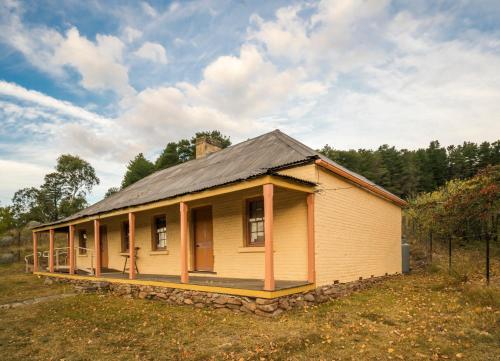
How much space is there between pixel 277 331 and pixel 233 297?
1824 mm

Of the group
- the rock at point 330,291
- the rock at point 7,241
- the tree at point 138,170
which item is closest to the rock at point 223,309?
the rock at point 330,291

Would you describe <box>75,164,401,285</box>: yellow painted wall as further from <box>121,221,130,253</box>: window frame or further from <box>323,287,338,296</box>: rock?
<box>121,221,130,253</box>: window frame

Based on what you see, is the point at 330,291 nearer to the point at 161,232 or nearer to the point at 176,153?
the point at 161,232

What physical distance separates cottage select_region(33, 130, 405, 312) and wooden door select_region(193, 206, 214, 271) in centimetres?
3

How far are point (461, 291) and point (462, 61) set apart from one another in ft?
25.2

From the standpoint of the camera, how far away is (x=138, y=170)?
47.2 meters

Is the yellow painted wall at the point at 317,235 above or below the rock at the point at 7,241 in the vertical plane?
Answer: above

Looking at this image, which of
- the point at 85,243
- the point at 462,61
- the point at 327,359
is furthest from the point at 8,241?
the point at 462,61

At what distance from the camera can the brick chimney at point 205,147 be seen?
16828 millimetres

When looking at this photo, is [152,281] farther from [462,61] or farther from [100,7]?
[462,61]

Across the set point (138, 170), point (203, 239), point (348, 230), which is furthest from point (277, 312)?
point (138, 170)

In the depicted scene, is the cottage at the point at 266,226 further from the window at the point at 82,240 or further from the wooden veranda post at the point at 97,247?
the window at the point at 82,240

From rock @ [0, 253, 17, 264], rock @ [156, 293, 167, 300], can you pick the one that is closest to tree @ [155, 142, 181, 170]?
rock @ [0, 253, 17, 264]

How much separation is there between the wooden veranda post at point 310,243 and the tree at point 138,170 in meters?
41.6
